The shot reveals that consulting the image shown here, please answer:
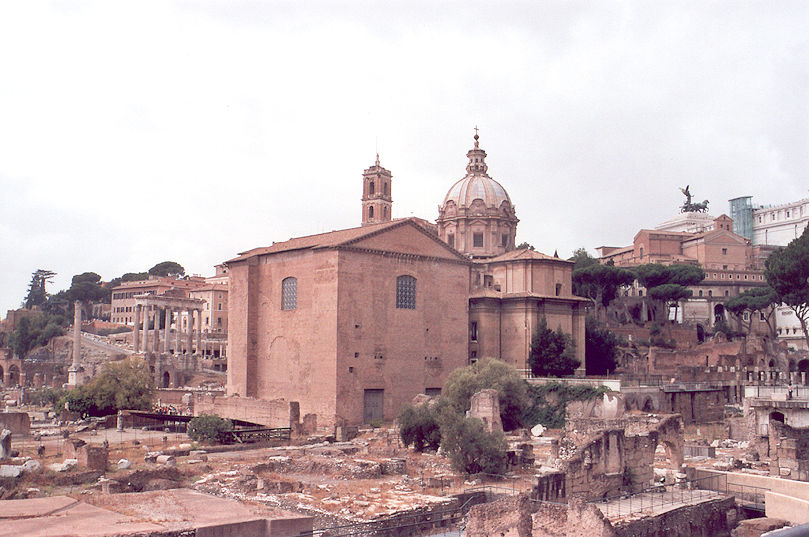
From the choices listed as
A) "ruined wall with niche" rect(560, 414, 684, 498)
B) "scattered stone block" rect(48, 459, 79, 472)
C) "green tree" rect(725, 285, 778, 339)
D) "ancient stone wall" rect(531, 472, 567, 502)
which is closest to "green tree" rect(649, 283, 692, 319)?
"green tree" rect(725, 285, 778, 339)

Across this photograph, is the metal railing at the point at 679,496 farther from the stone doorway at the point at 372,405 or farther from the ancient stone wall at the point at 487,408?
the stone doorway at the point at 372,405

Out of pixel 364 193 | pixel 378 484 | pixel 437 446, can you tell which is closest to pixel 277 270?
pixel 437 446

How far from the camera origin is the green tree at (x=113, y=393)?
40.6 m

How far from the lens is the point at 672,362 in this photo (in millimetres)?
54344

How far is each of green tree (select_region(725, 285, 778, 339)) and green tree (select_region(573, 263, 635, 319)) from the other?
9342mm

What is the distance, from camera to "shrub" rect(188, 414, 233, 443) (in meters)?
31.5

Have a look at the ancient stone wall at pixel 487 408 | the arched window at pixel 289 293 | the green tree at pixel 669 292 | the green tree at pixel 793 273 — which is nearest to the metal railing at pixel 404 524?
the ancient stone wall at pixel 487 408

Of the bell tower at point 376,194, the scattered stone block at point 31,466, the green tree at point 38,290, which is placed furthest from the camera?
the green tree at point 38,290

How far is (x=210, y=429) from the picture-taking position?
31484 mm

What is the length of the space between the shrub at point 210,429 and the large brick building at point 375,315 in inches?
307

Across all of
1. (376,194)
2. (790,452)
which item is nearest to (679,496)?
(790,452)

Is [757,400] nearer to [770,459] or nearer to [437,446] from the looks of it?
[770,459]

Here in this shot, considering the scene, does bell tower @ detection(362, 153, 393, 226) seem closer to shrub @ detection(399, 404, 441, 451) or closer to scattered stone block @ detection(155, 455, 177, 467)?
shrub @ detection(399, 404, 441, 451)

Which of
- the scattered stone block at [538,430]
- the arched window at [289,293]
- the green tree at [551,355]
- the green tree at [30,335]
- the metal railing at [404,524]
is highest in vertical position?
the arched window at [289,293]
